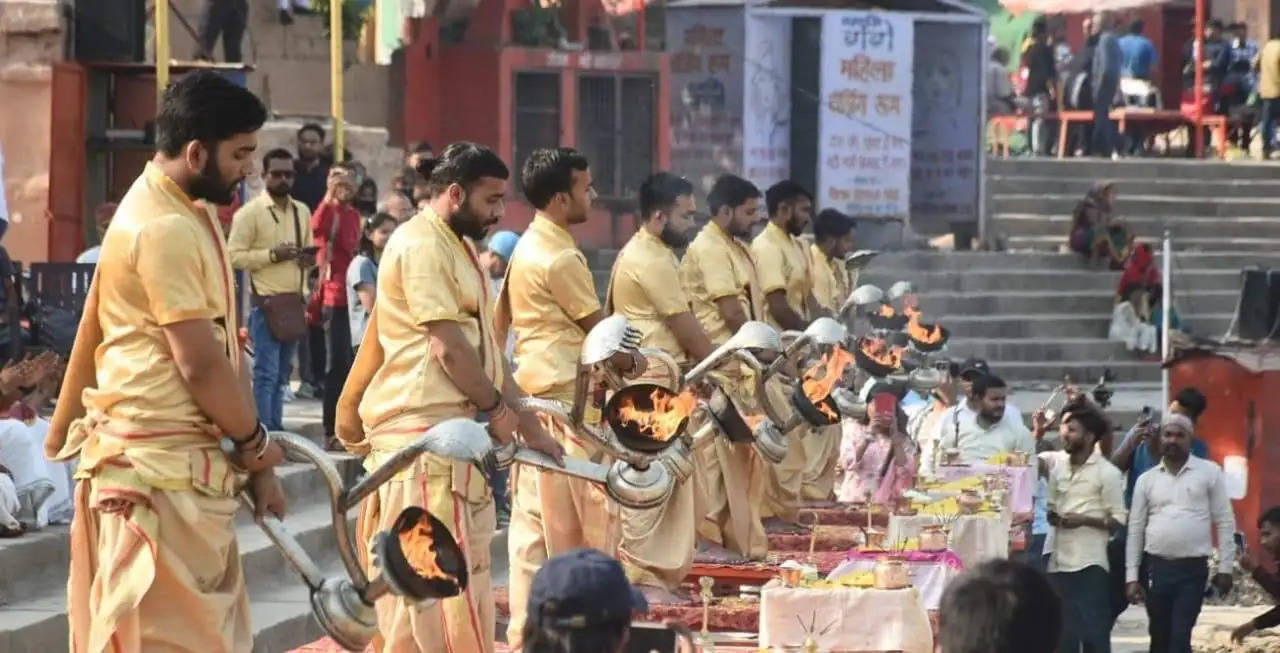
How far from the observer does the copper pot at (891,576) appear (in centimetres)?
970

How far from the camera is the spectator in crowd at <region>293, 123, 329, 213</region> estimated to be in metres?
16.2

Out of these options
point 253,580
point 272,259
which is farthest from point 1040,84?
point 253,580

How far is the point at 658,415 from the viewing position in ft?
28.4

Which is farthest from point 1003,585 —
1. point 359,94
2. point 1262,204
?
point 1262,204

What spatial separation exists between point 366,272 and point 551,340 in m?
4.13

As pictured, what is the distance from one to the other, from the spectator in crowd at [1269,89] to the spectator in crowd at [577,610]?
2310 cm

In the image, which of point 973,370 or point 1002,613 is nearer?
point 1002,613

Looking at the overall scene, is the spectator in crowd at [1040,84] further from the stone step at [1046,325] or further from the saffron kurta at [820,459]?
the saffron kurta at [820,459]

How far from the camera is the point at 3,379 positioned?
36.2 feet

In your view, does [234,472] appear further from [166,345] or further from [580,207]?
[580,207]

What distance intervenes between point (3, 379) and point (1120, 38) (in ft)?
66.7

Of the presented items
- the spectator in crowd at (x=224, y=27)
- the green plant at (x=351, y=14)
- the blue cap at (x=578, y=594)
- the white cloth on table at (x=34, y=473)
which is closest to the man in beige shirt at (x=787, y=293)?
the white cloth on table at (x=34, y=473)

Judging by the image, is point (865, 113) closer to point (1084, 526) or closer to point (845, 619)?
point (1084, 526)

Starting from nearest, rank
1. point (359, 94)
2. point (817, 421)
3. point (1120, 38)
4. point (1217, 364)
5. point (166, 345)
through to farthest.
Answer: point (166, 345) → point (817, 421) → point (1217, 364) → point (359, 94) → point (1120, 38)
